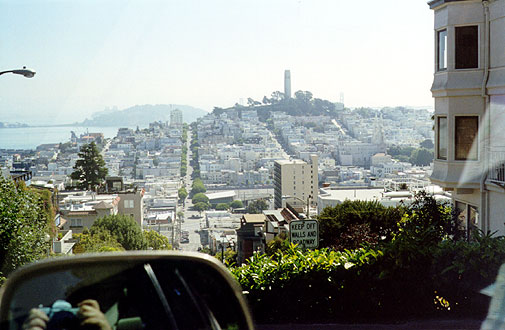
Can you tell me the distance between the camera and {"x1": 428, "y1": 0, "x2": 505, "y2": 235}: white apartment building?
1368 cm

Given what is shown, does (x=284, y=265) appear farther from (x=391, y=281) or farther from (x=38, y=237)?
(x=38, y=237)

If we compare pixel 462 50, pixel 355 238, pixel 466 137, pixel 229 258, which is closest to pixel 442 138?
pixel 466 137

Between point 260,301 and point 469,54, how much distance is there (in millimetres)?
9234

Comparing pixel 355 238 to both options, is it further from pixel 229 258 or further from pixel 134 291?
pixel 134 291

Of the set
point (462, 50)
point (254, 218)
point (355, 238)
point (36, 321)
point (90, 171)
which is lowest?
point (254, 218)

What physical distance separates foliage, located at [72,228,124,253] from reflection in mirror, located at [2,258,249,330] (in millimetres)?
35211

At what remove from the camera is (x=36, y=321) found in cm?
129

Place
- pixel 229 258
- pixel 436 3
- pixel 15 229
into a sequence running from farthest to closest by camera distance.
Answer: pixel 229 258
pixel 436 3
pixel 15 229

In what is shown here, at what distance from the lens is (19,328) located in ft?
4.23

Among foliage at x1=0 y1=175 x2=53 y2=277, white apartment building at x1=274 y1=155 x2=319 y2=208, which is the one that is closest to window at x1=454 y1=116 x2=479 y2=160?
foliage at x1=0 y1=175 x2=53 y2=277

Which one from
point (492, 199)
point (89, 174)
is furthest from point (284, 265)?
point (89, 174)

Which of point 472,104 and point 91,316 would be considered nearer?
point 91,316

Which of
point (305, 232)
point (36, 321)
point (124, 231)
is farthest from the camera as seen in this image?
point (124, 231)

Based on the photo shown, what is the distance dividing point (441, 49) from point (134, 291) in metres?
14.5
